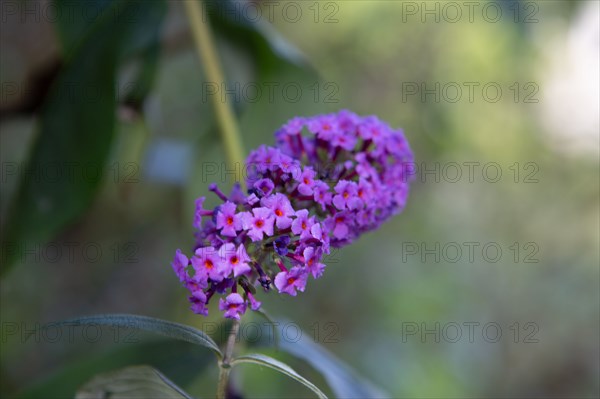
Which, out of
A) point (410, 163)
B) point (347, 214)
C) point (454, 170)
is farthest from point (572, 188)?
point (347, 214)

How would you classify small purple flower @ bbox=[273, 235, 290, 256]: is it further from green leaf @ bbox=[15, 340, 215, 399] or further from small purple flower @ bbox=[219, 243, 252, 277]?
green leaf @ bbox=[15, 340, 215, 399]

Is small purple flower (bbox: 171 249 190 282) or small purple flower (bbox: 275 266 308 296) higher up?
small purple flower (bbox: 171 249 190 282)

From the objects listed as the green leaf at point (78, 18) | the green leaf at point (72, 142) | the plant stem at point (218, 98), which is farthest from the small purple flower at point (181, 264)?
the green leaf at point (78, 18)

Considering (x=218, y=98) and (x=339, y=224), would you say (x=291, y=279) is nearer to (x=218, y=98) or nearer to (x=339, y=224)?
(x=339, y=224)

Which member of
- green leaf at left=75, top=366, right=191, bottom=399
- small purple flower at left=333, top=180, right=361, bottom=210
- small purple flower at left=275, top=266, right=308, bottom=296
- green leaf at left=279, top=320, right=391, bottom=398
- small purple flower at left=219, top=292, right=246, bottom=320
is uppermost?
small purple flower at left=333, top=180, right=361, bottom=210

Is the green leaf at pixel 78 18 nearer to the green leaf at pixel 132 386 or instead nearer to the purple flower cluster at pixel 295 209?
the purple flower cluster at pixel 295 209

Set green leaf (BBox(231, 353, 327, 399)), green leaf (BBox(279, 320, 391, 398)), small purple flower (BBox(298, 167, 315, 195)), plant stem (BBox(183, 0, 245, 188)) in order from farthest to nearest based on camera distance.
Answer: plant stem (BBox(183, 0, 245, 188))
green leaf (BBox(279, 320, 391, 398))
small purple flower (BBox(298, 167, 315, 195))
green leaf (BBox(231, 353, 327, 399))

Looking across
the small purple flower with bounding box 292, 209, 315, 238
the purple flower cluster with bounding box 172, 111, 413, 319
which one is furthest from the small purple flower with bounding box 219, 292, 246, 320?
the small purple flower with bounding box 292, 209, 315, 238
